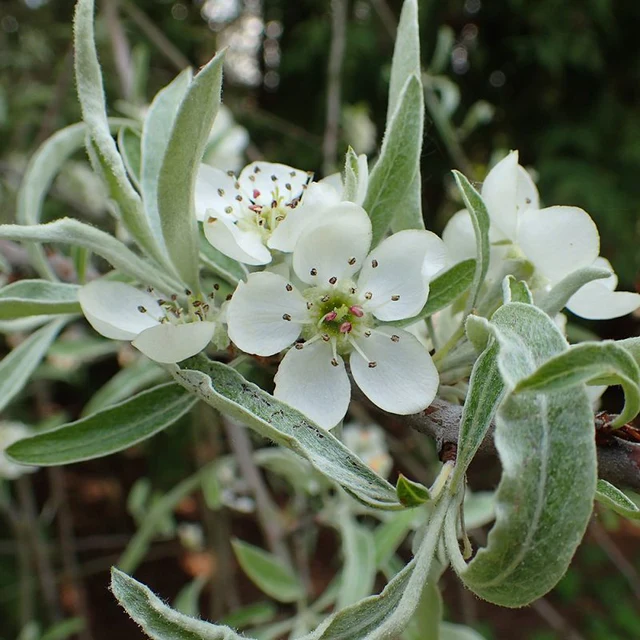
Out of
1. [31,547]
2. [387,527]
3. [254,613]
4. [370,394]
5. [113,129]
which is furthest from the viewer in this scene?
[31,547]

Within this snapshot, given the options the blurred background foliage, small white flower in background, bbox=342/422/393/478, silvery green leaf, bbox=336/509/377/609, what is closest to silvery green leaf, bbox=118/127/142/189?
silvery green leaf, bbox=336/509/377/609

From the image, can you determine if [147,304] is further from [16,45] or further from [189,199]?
[16,45]

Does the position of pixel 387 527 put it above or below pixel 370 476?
below

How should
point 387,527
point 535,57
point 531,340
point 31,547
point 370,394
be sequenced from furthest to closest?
point 535,57, point 31,547, point 387,527, point 370,394, point 531,340

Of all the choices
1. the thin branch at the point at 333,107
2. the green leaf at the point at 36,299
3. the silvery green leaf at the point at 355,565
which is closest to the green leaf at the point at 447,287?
the green leaf at the point at 36,299

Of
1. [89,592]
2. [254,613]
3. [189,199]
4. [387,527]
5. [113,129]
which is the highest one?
[189,199]

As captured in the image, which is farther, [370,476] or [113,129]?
[113,129]

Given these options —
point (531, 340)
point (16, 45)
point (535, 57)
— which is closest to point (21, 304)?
point (531, 340)

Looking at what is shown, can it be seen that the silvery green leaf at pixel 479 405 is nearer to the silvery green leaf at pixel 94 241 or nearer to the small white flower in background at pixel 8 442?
the silvery green leaf at pixel 94 241

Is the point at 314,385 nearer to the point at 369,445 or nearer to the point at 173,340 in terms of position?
the point at 173,340
